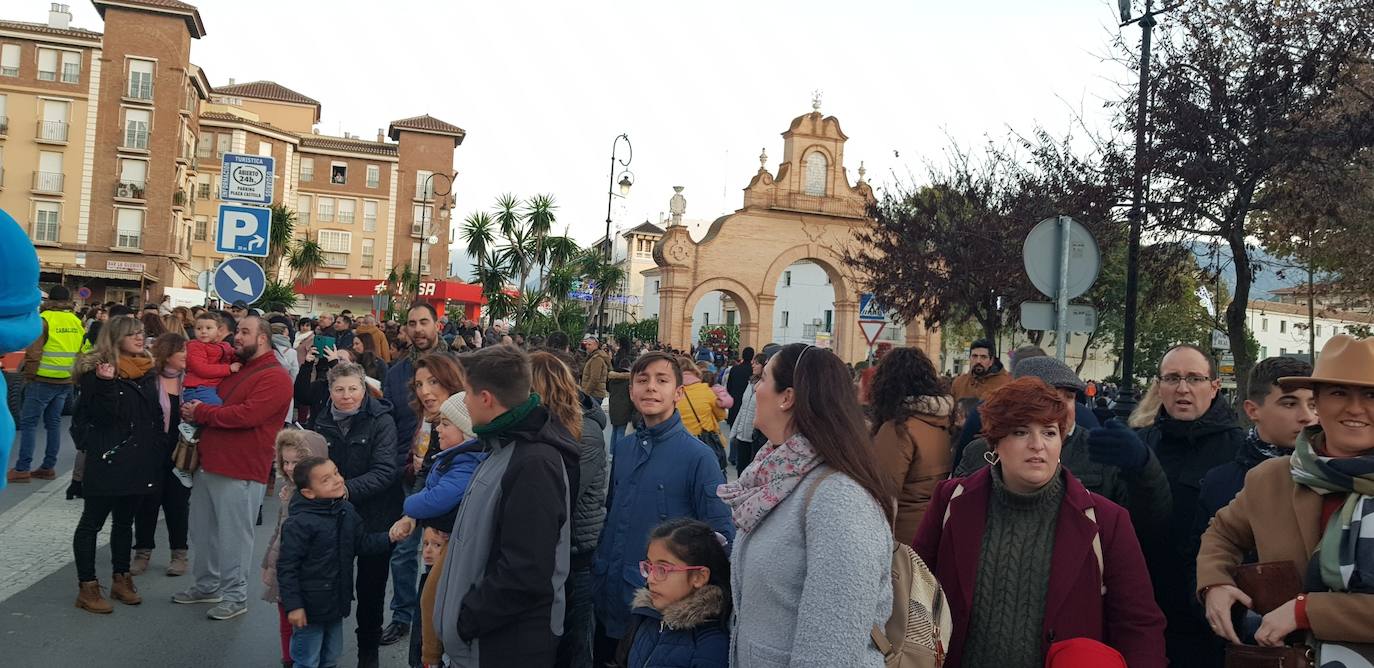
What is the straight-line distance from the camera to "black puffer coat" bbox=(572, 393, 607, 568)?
5609mm

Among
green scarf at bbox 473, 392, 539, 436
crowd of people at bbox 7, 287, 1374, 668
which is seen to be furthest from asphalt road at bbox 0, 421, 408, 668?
green scarf at bbox 473, 392, 539, 436

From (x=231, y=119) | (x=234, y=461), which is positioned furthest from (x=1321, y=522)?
(x=231, y=119)

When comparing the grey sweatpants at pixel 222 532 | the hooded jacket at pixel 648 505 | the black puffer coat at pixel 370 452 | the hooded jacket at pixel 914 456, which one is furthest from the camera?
the grey sweatpants at pixel 222 532

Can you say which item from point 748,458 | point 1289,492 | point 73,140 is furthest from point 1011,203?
point 73,140

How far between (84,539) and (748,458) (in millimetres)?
8568

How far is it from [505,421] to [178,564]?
5.67 meters

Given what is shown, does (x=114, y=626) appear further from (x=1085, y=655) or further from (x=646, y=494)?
(x=1085, y=655)

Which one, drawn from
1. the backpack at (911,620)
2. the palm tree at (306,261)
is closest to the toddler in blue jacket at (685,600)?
the backpack at (911,620)

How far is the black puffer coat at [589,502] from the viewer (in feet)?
18.4

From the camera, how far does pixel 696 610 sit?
11.7 feet

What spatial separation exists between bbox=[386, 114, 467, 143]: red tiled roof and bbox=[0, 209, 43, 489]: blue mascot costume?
85721mm

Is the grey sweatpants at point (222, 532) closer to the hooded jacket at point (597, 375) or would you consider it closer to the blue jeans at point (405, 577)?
the blue jeans at point (405, 577)

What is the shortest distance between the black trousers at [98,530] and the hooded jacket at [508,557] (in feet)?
14.1

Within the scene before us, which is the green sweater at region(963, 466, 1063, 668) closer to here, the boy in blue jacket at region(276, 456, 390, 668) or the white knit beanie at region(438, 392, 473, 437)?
the white knit beanie at region(438, 392, 473, 437)
